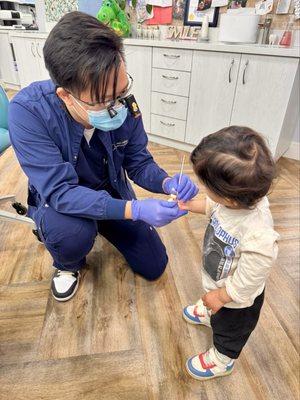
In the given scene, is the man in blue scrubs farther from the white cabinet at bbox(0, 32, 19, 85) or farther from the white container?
the white cabinet at bbox(0, 32, 19, 85)

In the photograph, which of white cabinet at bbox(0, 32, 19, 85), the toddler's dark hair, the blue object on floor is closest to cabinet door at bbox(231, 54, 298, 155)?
the toddler's dark hair

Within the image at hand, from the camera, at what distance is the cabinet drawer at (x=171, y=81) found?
221cm

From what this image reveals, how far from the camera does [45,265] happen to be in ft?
4.14

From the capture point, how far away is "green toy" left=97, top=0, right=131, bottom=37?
2.39m

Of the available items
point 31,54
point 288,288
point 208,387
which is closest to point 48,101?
point 208,387

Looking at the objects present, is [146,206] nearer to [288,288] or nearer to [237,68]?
[288,288]

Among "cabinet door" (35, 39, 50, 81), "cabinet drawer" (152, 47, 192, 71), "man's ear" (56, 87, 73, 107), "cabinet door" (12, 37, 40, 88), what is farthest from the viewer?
"cabinet door" (12, 37, 40, 88)

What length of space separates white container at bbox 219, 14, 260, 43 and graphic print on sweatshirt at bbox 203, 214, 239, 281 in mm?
1848

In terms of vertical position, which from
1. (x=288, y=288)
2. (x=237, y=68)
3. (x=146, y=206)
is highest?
(x=237, y=68)

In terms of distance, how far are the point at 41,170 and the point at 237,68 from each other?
5.30 ft

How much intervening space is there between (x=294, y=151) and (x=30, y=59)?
10.0 feet

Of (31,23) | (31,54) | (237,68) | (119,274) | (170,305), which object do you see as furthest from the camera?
(31,23)

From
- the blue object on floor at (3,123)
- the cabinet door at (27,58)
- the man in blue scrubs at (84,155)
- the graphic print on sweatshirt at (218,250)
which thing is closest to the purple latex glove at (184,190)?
the man in blue scrubs at (84,155)

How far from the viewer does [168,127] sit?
8.12 ft
